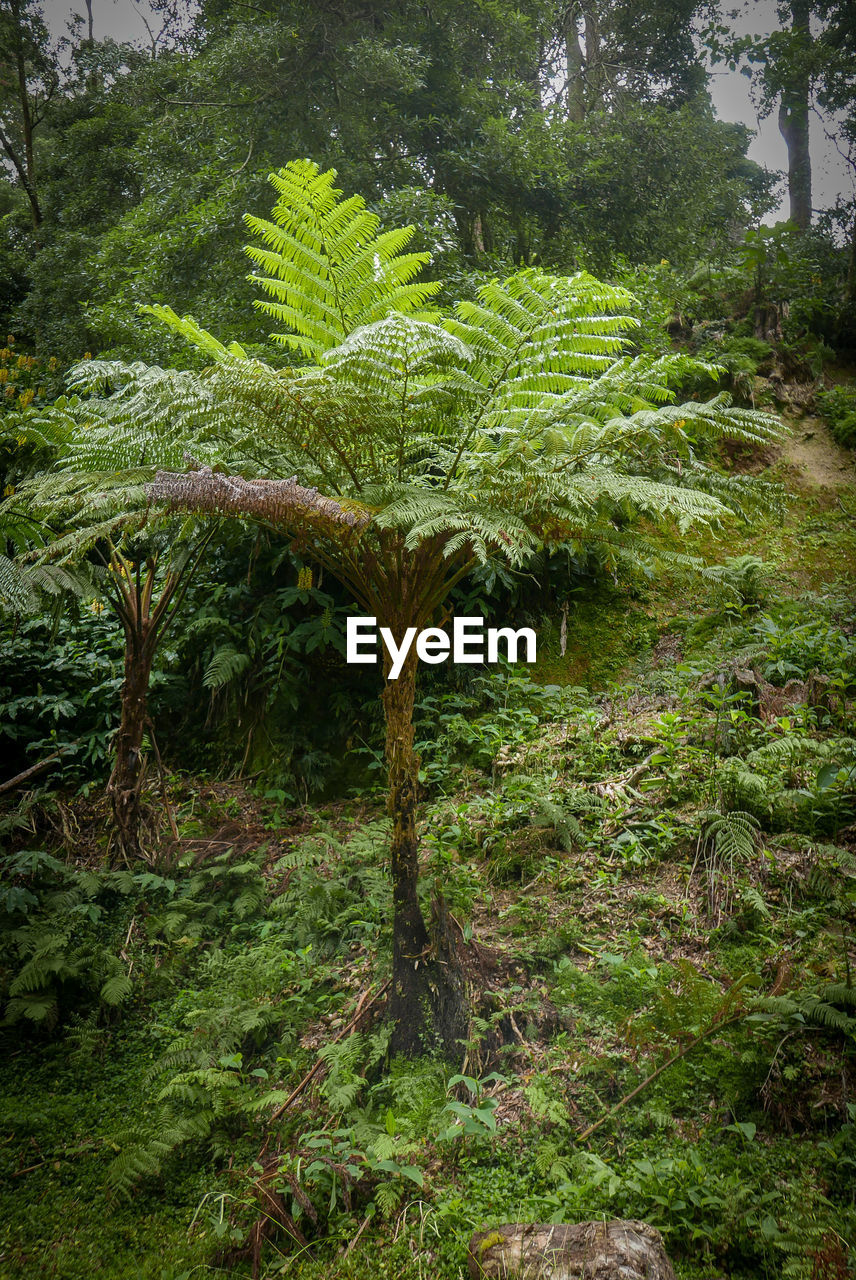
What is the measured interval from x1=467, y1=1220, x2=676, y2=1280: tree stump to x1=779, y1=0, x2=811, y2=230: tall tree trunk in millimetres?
12528

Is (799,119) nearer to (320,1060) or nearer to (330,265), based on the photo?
(330,265)

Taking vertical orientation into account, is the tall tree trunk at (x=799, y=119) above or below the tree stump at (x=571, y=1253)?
above

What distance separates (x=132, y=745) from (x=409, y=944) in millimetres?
1846

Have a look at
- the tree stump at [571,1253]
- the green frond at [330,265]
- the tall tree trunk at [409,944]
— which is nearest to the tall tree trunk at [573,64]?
the green frond at [330,265]

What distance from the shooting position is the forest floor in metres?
1.73

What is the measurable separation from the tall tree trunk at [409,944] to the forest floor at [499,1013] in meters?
0.08

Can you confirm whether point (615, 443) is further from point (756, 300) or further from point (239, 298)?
point (756, 300)

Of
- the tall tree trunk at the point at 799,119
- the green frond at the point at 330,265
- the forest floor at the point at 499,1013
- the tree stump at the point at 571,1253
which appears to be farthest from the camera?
the tall tree trunk at the point at 799,119

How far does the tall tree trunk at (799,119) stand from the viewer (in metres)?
A: 9.38

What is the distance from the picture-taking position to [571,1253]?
149 centimetres

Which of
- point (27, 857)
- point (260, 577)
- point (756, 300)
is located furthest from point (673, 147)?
point (27, 857)

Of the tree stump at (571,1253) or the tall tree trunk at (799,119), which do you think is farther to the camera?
the tall tree trunk at (799,119)

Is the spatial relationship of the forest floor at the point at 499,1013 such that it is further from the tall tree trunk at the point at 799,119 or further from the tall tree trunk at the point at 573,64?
the tall tree trunk at the point at 573,64

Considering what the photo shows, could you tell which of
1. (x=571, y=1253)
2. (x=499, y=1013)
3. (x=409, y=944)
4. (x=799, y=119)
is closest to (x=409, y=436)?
(x=409, y=944)
